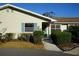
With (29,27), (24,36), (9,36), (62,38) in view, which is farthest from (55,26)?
(62,38)

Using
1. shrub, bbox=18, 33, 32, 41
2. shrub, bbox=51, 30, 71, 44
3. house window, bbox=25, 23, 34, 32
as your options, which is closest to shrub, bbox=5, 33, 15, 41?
shrub, bbox=18, 33, 32, 41

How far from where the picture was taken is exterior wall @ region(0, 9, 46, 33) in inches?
942

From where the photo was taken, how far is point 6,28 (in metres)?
23.9

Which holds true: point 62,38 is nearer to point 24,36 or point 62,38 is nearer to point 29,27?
point 24,36

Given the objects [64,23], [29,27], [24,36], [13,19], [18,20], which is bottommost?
[24,36]

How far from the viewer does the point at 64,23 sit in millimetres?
31594

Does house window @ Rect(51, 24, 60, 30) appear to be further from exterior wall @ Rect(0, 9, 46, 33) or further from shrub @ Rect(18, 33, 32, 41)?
shrub @ Rect(18, 33, 32, 41)

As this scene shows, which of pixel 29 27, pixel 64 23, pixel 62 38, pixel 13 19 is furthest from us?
pixel 64 23

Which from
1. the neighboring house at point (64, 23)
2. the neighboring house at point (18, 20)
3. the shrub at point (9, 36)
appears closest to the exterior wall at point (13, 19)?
the neighboring house at point (18, 20)

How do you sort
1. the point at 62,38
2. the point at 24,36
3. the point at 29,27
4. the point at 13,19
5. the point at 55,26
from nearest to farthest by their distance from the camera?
the point at 62,38 → the point at 24,36 → the point at 13,19 → the point at 29,27 → the point at 55,26

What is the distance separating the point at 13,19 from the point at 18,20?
1.69 feet

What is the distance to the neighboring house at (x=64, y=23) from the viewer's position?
30.7 metres

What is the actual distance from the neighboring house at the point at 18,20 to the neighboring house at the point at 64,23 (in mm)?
6412

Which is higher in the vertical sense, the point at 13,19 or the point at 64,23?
the point at 13,19
